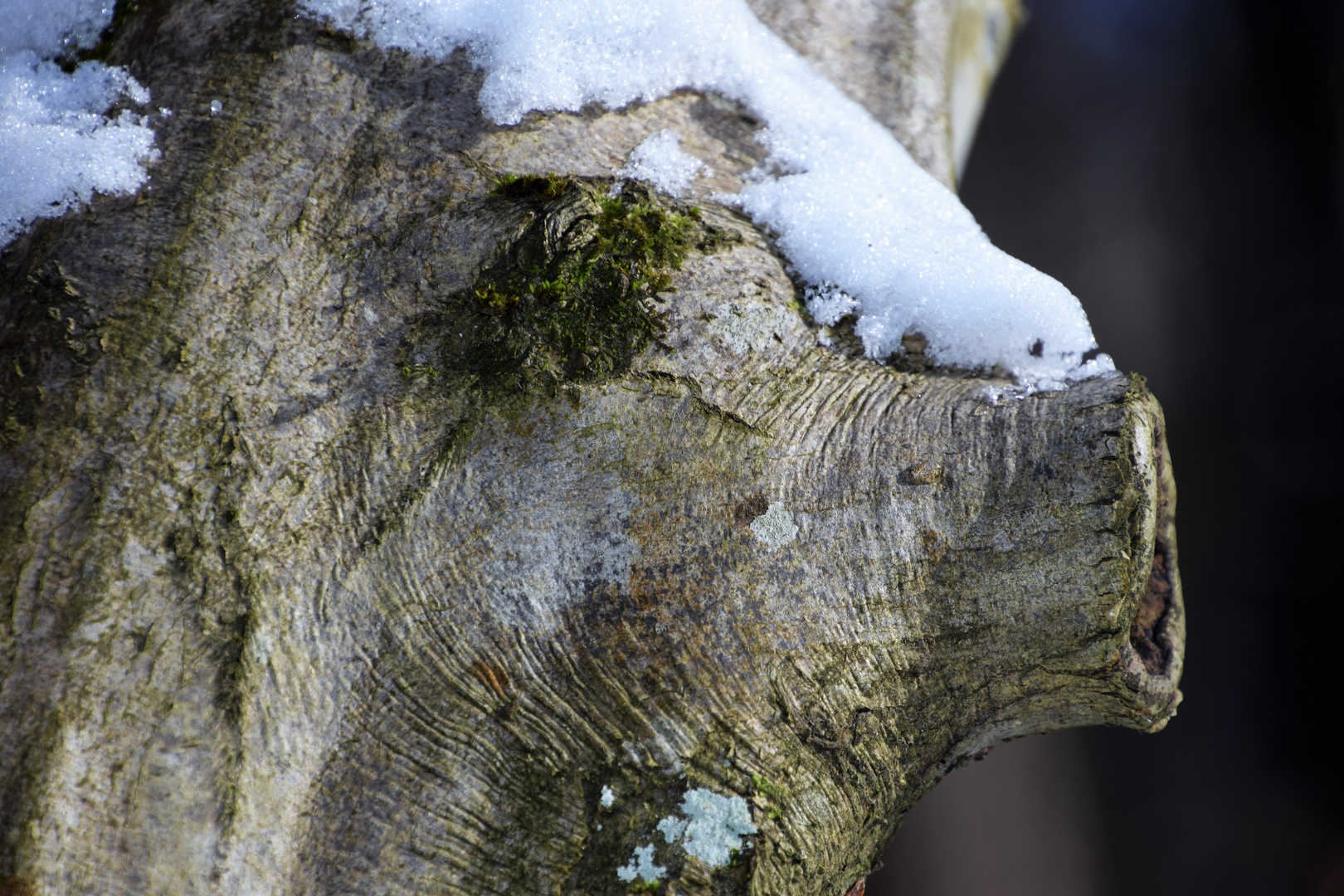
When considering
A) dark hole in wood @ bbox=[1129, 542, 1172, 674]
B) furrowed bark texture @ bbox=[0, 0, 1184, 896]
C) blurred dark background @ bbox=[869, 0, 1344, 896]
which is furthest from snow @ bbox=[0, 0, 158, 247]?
blurred dark background @ bbox=[869, 0, 1344, 896]

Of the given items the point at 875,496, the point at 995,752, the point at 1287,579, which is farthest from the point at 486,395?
the point at 1287,579

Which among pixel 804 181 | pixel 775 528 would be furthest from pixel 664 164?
pixel 775 528

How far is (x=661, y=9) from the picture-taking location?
4.40 feet

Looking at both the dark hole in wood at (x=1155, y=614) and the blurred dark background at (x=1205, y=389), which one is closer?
the dark hole in wood at (x=1155, y=614)

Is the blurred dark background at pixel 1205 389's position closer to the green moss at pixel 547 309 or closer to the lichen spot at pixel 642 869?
the lichen spot at pixel 642 869

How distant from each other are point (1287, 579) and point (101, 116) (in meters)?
3.64

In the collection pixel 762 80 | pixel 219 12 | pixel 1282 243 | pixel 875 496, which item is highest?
pixel 219 12

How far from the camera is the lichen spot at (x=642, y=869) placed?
0.94m

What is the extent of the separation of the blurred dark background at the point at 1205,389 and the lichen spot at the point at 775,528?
2.11 meters

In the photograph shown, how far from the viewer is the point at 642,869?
941 mm

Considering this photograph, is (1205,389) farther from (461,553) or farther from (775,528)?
(461,553)

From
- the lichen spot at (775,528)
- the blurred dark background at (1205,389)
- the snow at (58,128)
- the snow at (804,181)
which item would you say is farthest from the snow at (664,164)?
the blurred dark background at (1205,389)

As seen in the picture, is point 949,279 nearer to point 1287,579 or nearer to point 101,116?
point 101,116

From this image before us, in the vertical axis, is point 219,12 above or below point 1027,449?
above
